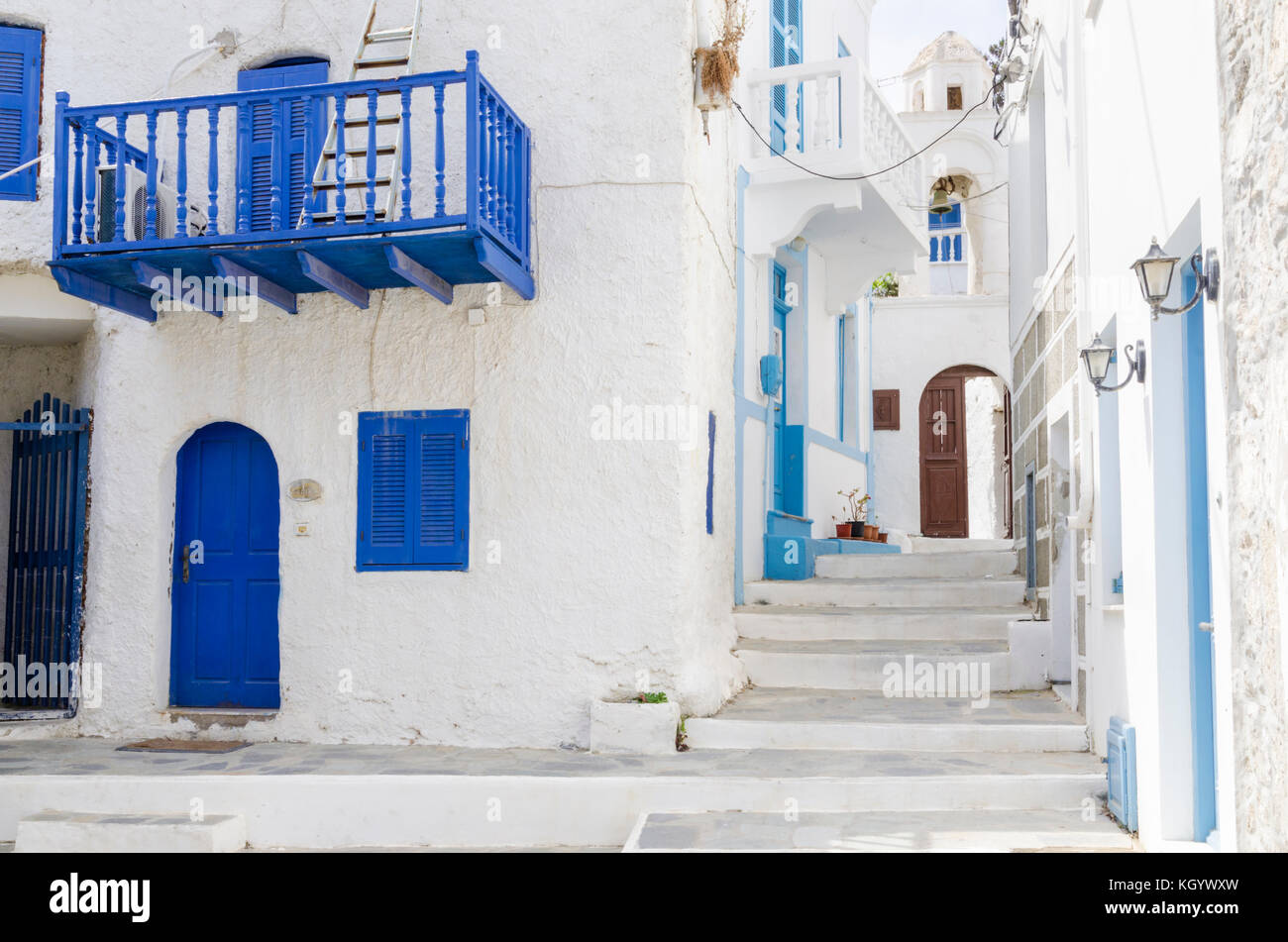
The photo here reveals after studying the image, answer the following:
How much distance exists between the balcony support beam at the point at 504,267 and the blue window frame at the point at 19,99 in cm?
399

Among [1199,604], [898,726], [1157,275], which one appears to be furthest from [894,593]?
[1157,275]

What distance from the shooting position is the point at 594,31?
8609 millimetres

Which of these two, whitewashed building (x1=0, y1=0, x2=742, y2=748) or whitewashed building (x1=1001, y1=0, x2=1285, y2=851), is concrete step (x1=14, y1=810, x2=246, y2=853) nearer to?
whitewashed building (x1=0, y1=0, x2=742, y2=748)

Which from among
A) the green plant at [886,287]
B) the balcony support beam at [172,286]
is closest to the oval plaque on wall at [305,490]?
the balcony support beam at [172,286]

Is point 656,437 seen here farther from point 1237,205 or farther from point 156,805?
point 1237,205

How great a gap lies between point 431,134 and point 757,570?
16.3 ft

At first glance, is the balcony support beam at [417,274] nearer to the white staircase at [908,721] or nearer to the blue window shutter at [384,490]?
the blue window shutter at [384,490]

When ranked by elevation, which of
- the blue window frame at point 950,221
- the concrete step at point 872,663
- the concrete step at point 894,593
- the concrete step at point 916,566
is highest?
the blue window frame at point 950,221

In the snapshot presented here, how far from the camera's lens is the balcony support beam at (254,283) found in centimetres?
782

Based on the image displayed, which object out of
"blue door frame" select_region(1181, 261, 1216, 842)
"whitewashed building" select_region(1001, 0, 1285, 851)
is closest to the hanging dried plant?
"whitewashed building" select_region(1001, 0, 1285, 851)

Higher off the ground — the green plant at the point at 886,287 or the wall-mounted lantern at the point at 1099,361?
the green plant at the point at 886,287

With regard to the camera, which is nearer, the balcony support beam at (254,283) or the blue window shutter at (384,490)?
the balcony support beam at (254,283)

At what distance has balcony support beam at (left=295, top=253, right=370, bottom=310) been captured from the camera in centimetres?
767

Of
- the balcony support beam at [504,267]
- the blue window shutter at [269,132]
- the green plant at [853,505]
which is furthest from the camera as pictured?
the green plant at [853,505]
